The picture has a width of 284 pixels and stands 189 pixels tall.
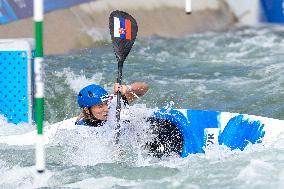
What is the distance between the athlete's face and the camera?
17.8 feet

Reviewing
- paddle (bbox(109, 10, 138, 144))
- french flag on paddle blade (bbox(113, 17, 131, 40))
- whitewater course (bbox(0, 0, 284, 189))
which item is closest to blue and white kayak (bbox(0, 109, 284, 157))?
whitewater course (bbox(0, 0, 284, 189))

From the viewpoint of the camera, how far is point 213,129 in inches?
224

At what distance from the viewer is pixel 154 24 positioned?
12.1m

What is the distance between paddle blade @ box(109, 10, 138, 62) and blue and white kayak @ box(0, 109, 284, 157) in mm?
453

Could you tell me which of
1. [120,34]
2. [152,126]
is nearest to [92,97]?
[152,126]

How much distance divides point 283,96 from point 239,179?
Result: 11.6 ft

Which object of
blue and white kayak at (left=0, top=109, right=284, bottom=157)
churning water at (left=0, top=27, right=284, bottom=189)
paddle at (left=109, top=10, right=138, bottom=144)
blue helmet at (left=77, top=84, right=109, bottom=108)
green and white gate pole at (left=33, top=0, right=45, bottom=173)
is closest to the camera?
green and white gate pole at (left=33, top=0, right=45, bottom=173)

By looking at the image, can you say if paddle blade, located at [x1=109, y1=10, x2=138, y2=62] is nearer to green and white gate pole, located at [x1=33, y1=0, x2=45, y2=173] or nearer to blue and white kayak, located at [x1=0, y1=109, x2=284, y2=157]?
blue and white kayak, located at [x1=0, y1=109, x2=284, y2=157]

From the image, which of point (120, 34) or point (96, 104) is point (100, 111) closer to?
point (96, 104)

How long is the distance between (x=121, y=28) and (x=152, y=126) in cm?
75

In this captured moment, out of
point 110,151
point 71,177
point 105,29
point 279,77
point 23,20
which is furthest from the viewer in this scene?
point 105,29

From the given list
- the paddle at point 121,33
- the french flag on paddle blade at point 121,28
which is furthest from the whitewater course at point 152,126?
the french flag on paddle blade at point 121,28

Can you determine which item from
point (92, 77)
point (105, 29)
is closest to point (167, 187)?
point (92, 77)

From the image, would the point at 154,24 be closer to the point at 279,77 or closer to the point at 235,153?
the point at 279,77
